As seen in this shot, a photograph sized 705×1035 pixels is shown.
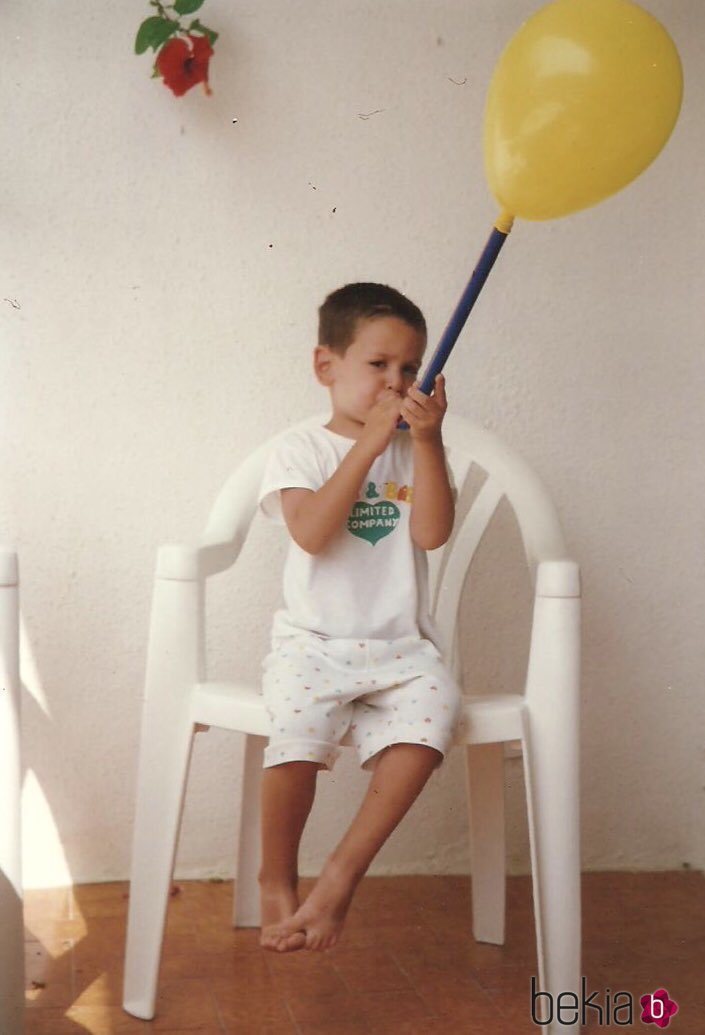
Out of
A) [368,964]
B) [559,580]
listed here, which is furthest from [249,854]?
[559,580]

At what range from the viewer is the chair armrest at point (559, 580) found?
1523mm

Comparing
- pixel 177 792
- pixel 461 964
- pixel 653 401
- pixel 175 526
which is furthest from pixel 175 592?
pixel 653 401

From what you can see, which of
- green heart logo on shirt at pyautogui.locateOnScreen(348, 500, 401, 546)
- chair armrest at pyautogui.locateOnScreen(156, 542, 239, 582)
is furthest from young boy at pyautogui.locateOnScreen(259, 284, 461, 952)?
chair armrest at pyautogui.locateOnScreen(156, 542, 239, 582)

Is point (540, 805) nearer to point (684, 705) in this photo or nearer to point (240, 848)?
point (240, 848)

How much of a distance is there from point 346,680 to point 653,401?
866mm

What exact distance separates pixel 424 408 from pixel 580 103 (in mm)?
364

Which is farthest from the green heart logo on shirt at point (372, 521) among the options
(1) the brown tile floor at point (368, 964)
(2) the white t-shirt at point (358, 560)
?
(1) the brown tile floor at point (368, 964)

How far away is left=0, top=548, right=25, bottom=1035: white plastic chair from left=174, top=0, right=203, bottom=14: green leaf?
94cm

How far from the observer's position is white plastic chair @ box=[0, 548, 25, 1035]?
53.9 inches

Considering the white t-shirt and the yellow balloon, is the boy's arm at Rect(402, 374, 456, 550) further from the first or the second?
the yellow balloon

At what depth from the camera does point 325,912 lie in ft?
4.50

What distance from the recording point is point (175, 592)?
159 centimetres
